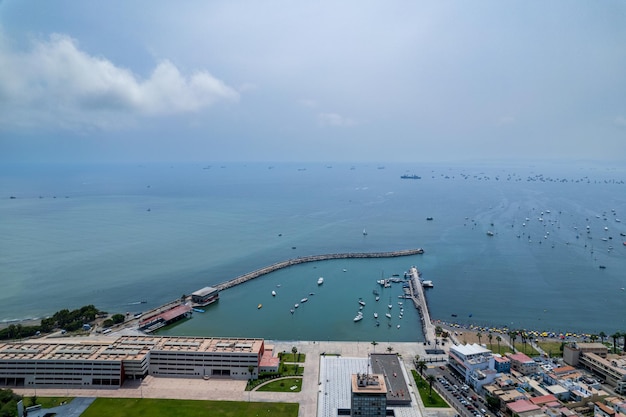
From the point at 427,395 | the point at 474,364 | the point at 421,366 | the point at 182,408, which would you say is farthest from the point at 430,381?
the point at 182,408

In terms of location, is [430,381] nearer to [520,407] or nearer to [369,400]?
[520,407]

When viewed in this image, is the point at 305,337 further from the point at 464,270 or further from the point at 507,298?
the point at 464,270

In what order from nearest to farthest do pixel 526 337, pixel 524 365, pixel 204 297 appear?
pixel 524 365 < pixel 526 337 < pixel 204 297

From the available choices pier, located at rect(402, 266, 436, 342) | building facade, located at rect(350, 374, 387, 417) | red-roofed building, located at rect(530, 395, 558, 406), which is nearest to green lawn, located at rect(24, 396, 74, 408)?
Result: building facade, located at rect(350, 374, 387, 417)

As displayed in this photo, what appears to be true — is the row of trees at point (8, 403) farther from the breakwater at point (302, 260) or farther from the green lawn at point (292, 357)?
the breakwater at point (302, 260)

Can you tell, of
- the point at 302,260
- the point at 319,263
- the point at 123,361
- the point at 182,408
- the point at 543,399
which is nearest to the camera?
the point at 182,408

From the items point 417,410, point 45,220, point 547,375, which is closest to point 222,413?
point 417,410

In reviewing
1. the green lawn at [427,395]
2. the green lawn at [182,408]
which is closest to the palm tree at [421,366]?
the green lawn at [427,395]

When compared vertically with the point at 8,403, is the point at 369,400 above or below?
above
